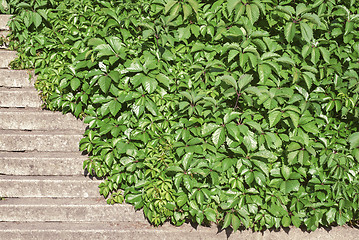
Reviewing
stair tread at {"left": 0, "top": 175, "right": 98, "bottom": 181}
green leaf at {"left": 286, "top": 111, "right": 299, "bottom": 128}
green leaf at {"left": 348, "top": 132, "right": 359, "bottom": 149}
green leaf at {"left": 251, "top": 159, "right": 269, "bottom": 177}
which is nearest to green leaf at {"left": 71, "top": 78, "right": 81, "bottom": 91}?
stair tread at {"left": 0, "top": 175, "right": 98, "bottom": 181}

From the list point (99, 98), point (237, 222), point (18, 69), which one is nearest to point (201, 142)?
point (237, 222)

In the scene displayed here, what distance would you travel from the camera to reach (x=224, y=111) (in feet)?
8.00

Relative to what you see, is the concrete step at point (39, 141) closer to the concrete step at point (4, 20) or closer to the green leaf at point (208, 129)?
the concrete step at point (4, 20)

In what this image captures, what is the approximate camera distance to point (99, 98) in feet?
8.45

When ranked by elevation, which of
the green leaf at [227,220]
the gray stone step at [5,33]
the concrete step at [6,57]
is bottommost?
the green leaf at [227,220]

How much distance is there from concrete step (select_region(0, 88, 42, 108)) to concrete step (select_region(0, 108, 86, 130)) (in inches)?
3.1

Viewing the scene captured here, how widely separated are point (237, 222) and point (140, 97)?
1389 mm

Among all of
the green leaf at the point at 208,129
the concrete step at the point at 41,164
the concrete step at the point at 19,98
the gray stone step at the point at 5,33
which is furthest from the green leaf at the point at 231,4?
the gray stone step at the point at 5,33

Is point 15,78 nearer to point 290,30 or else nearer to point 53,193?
point 53,193

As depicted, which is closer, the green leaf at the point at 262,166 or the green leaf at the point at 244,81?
the green leaf at the point at 244,81

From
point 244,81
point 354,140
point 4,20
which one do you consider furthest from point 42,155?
point 354,140

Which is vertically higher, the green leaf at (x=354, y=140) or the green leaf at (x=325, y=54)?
the green leaf at (x=325, y=54)

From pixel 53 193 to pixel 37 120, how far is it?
765 mm

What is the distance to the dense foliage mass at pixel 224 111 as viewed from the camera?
242 centimetres
